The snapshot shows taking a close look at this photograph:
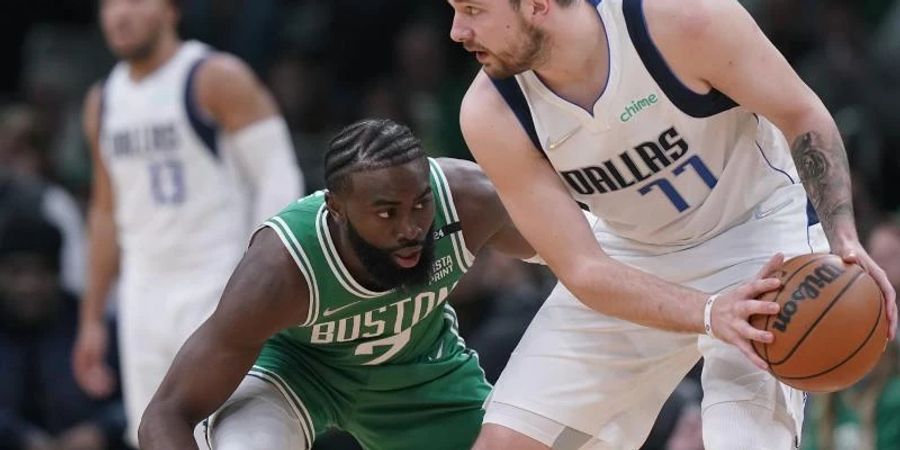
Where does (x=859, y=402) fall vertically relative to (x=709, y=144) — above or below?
below

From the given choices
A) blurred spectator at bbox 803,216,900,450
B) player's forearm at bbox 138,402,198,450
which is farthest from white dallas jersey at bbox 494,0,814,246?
blurred spectator at bbox 803,216,900,450

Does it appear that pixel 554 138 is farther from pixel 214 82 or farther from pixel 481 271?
pixel 481 271

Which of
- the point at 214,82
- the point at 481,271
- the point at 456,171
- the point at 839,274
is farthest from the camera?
the point at 481,271

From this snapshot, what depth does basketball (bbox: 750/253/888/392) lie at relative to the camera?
14.7ft

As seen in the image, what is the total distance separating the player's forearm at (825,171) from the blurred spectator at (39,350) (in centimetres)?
507

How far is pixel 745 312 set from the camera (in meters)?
4.45

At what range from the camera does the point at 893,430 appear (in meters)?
7.11

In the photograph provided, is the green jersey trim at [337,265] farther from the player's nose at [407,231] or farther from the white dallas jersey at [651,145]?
the white dallas jersey at [651,145]

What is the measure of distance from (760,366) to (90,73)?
27.1 ft

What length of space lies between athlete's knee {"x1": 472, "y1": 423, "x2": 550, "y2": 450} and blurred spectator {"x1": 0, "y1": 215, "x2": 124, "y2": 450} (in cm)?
415

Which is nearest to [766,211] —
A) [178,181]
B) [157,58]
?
[178,181]

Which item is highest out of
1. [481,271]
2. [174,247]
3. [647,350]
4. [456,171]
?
[456,171]

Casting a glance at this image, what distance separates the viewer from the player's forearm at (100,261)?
26.8 feet

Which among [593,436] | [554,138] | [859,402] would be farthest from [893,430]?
[554,138]
